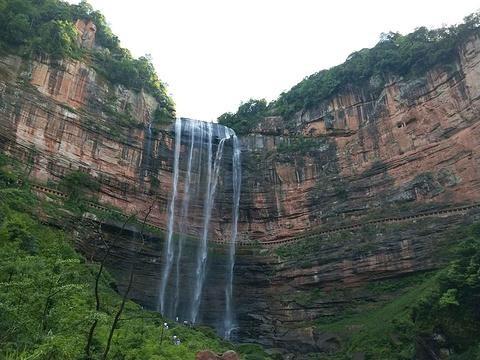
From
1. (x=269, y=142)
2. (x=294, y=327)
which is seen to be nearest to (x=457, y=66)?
(x=269, y=142)

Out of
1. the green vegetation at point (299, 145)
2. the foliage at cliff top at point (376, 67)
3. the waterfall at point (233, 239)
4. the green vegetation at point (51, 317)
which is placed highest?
the foliage at cliff top at point (376, 67)

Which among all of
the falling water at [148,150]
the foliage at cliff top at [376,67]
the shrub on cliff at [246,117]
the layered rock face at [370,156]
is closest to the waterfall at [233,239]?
the layered rock face at [370,156]

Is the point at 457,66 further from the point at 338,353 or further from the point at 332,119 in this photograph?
the point at 338,353

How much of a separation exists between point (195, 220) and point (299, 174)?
6963 mm

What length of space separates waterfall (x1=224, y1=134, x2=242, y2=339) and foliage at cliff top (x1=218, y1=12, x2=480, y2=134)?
279 centimetres

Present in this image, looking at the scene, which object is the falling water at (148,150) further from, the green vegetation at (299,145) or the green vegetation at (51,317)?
the green vegetation at (51,317)

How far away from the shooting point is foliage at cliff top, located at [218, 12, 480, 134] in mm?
25828

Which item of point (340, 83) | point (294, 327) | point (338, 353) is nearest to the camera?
point (338, 353)

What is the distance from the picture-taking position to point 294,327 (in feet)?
73.5

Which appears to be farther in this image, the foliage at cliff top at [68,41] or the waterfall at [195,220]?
the foliage at cliff top at [68,41]

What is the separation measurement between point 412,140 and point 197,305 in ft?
46.9

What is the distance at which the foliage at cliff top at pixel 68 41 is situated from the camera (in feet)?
84.3

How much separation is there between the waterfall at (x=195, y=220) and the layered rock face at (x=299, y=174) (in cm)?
43

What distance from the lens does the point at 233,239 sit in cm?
2797
